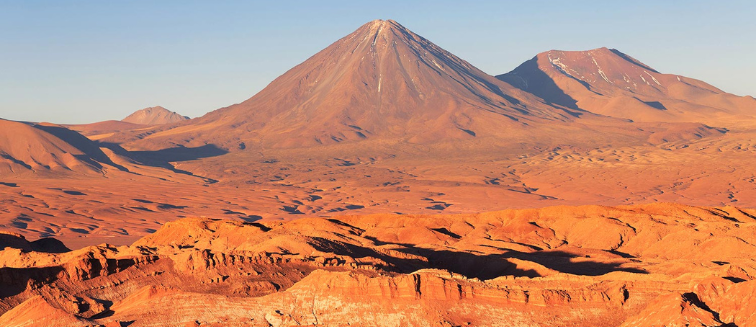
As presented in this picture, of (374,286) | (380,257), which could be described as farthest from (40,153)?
(374,286)

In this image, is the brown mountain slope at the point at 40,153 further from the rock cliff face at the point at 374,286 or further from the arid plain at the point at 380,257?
the rock cliff face at the point at 374,286

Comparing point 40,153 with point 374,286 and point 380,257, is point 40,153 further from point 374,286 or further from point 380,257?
point 374,286

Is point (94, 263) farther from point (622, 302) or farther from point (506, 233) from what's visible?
point (506, 233)

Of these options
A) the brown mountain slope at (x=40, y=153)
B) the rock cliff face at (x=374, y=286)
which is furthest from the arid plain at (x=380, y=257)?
the brown mountain slope at (x=40, y=153)

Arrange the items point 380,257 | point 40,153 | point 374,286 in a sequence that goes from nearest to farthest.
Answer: point 374,286 < point 380,257 < point 40,153

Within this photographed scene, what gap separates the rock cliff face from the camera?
2691 centimetres

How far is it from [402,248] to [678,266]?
14.1 m

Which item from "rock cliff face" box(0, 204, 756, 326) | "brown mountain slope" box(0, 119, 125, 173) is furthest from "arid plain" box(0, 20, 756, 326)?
"brown mountain slope" box(0, 119, 125, 173)

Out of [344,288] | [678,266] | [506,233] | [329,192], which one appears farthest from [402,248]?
[329,192]

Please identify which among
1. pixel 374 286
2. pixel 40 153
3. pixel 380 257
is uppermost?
pixel 40 153

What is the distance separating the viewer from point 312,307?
90.6ft

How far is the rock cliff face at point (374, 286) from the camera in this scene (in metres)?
26.9

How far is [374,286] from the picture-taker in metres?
28.0

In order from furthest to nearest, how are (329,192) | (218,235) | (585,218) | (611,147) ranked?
(611,147) → (329,192) → (585,218) → (218,235)
